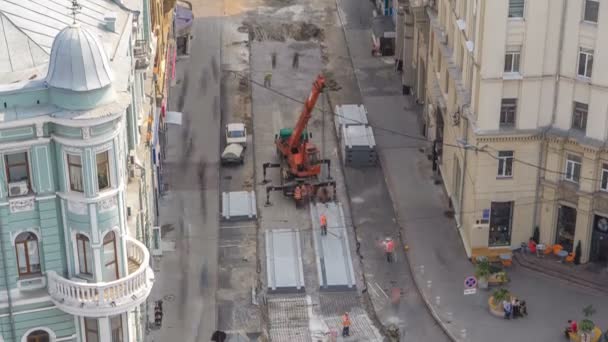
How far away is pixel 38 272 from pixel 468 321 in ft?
87.4

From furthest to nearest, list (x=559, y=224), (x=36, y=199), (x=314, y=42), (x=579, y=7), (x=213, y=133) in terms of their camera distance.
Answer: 1. (x=314, y=42)
2. (x=213, y=133)
3. (x=559, y=224)
4. (x=579, y=7)
5. (x=36, y=199)

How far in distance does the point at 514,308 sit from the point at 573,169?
9.27 m

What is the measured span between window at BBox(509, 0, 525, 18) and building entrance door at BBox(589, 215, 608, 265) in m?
12.8

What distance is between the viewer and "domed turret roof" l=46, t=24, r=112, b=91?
4091 cm

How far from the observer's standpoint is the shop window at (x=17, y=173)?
4275 cm

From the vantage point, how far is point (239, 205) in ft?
241

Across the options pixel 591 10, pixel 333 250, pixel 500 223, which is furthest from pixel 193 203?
pixel 591 10

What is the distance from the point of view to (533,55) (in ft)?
206

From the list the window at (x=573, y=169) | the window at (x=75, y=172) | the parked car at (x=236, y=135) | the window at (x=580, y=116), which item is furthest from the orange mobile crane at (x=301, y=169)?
the window at (x=75, y=172)

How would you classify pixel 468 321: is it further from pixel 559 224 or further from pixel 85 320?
pixel 85 320

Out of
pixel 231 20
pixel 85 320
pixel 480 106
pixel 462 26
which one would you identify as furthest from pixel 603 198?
pixel 231 20

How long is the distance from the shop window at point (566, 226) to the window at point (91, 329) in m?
31.7

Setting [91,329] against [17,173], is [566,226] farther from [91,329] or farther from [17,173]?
[17,173]

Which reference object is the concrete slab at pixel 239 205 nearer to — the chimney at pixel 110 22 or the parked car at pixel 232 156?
the parked car at pixel 232 156
